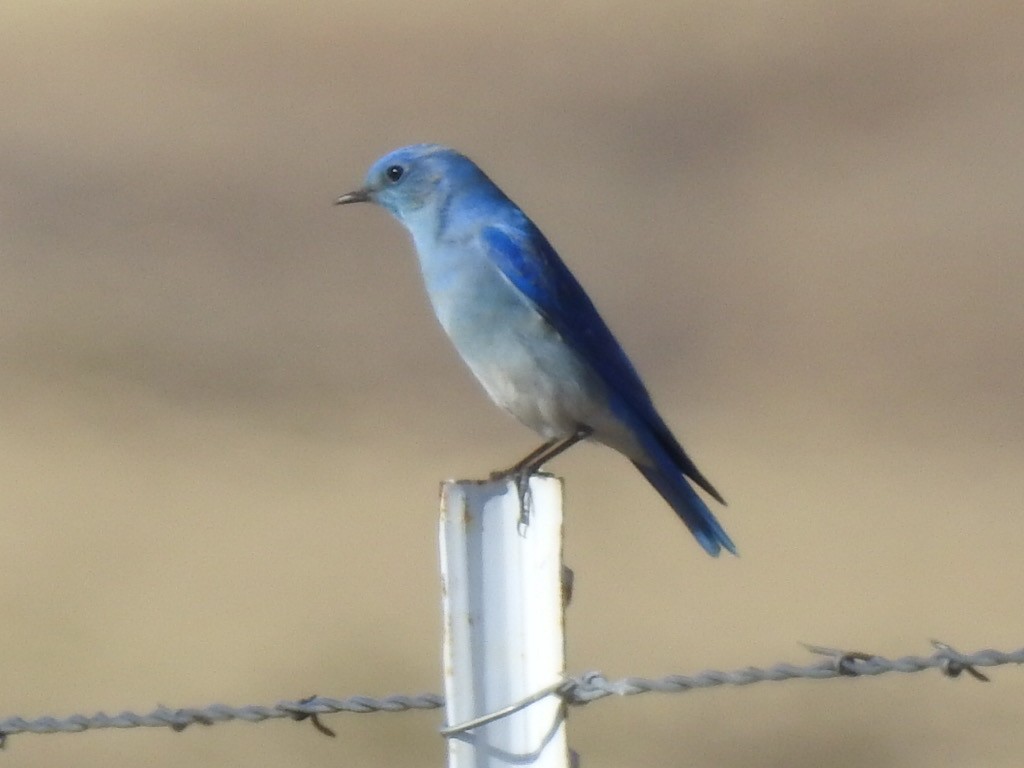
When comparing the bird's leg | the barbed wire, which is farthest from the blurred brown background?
the barbed wire

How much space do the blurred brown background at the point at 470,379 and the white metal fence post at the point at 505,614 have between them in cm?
387

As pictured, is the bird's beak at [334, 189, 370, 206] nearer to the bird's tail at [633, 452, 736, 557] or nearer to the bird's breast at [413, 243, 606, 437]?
the bird's breast at [413, 243, 606, 437]

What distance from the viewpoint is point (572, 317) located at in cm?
533

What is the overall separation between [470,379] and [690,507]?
24.0 feet

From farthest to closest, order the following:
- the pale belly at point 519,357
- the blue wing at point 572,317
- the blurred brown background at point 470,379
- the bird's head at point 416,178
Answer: the blurred brown background at point 470,379
the bird's head at point 416,178
the blue wing at point 572,317
the pale belly at point 519,357

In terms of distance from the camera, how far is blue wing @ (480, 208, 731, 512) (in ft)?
17.2

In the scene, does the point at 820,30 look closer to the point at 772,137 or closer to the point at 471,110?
the point at 772,137

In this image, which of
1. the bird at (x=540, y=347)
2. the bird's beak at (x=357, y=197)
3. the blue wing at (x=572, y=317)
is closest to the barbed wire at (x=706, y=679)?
the bird at (x=540, y=347)

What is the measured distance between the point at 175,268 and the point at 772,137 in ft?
17.0

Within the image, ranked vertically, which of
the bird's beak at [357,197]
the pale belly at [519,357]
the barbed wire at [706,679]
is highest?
the bird's beak at [357,197]

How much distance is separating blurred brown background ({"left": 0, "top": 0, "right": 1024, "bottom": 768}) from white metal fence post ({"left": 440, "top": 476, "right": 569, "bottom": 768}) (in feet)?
12.7

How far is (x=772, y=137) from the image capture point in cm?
1670

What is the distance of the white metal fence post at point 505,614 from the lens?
3141 millimetres

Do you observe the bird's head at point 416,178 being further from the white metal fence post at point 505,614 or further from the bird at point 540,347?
the white metal fence post at point 505,614
